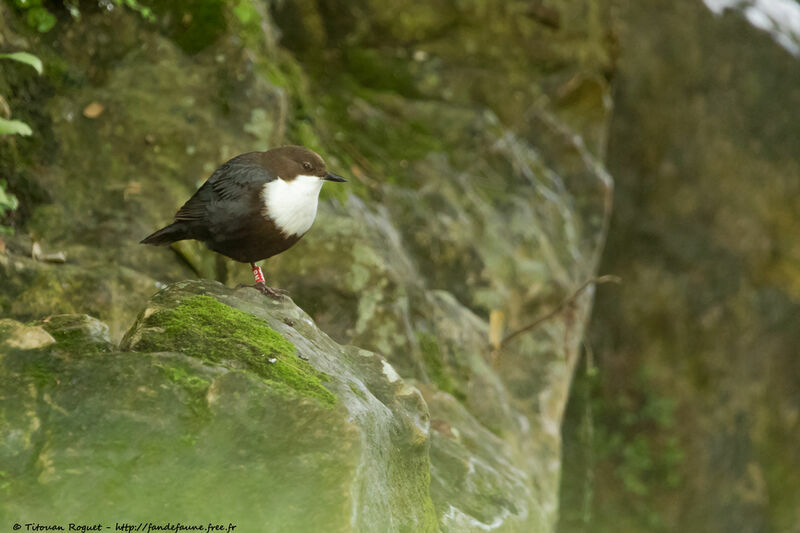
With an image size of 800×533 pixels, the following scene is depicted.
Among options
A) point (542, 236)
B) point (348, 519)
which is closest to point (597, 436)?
point (542, 236)

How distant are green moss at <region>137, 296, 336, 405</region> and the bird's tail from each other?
0.87 meters

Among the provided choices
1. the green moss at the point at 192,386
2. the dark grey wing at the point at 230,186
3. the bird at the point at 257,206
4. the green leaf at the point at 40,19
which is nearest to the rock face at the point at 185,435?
the green moss at the point at 192,386

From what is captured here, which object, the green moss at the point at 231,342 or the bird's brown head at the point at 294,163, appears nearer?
→ the green moss at the point at 231,342

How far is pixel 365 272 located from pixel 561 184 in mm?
3133

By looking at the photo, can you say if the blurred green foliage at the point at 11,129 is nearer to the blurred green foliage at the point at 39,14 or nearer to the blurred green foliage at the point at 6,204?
the blurred green foliage at the point at 6,204

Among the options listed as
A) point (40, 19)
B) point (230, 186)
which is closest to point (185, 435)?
point (230, 186)

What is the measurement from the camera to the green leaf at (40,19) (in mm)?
4590

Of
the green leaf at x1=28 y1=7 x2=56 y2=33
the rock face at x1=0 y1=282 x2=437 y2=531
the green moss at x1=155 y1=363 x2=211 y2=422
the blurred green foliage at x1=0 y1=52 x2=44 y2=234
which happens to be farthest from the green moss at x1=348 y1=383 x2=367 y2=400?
the green leaf at x1=28 y1=7 x2=56 y2=33

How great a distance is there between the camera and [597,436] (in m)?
8.40

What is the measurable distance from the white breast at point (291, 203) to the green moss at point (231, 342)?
0.71 m

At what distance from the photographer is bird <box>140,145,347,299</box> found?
11.8 ft

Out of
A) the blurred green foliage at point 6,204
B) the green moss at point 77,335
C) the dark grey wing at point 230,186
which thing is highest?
the green moss at point 77,335

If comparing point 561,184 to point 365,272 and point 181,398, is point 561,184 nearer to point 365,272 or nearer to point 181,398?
point 365,272

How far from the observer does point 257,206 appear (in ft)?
11.9
